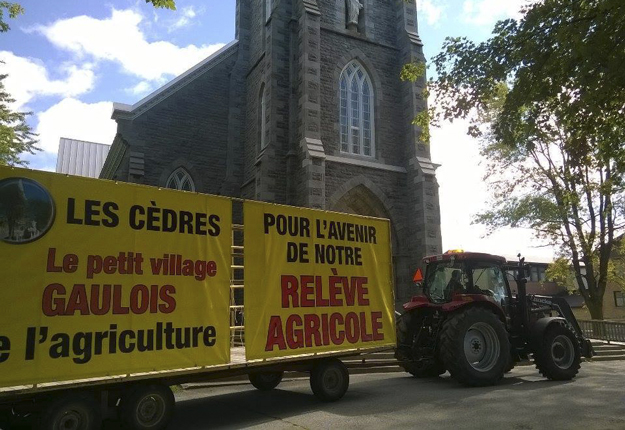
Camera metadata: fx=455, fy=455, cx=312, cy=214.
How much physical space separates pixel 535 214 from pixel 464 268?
1621 cm

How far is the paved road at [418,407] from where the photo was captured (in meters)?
5.64

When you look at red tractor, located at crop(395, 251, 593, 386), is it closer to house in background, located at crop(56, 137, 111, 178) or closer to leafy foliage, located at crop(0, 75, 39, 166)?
leafy foliage, located at crop(0, 75, 39, 166)

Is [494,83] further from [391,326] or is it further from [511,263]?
[391,326]

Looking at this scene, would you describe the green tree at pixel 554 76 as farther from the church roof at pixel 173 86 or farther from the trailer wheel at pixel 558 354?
the church roof at pixel 173 86

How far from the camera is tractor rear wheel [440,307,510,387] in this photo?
25.7 ft

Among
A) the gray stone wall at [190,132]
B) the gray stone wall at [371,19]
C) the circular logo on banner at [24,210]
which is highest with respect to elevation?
the gray stone wall at [371,19]

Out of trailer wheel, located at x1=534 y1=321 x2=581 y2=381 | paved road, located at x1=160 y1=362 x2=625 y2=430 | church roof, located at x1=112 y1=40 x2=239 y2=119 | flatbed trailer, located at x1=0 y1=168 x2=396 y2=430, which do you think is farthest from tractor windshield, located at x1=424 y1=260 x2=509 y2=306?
church roof, located at x1=112 y1=40 x2=239 y2=119

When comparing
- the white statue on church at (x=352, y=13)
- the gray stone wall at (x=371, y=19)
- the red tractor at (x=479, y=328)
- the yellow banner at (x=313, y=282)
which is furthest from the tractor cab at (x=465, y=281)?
the white statue on church at (x=352, y=13)

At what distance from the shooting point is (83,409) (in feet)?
15.4

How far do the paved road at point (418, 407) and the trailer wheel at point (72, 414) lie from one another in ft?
3.99

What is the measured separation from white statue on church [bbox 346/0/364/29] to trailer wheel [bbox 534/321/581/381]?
14081 millimetres

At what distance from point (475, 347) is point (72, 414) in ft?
21.7

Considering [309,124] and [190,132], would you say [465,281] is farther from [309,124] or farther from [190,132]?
[190,132]

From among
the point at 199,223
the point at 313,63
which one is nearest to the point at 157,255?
the point at 199,223
